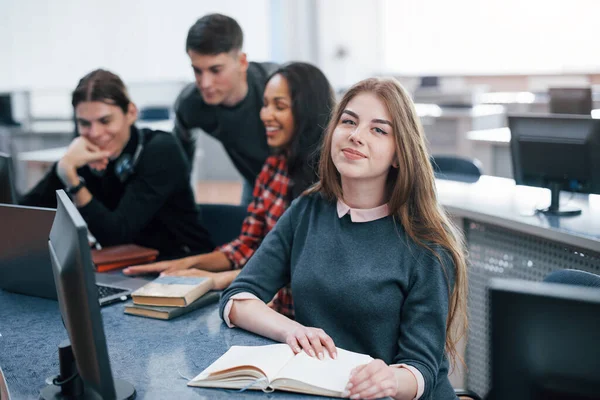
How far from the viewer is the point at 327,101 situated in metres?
2.23

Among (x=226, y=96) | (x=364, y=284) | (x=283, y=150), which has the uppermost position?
(x=226, y=96)

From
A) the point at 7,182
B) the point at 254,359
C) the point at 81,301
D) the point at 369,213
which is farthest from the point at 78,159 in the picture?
the point at 81,301

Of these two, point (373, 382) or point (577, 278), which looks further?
point (577, 278)

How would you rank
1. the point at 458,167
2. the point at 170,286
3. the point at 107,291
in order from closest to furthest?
1. the point at 170,286
2. the point at 107,291
3. the point at 458,167

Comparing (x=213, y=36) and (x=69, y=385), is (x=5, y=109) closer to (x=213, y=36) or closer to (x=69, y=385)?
(x=213, y=36)

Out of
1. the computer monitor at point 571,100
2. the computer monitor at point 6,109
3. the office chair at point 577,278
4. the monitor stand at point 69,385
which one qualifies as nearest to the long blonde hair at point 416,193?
the office chair at point 577,278

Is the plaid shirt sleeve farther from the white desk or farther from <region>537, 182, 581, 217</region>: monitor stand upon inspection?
the white desk

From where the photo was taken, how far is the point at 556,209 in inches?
105

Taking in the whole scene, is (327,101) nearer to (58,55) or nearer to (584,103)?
(584,103)

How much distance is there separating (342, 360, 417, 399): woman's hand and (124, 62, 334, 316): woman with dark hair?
0.92 meters

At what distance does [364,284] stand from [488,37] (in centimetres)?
710

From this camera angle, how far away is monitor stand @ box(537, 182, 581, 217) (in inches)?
104

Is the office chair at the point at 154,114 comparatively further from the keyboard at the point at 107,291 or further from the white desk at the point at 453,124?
the keyboard at the point at 107,291

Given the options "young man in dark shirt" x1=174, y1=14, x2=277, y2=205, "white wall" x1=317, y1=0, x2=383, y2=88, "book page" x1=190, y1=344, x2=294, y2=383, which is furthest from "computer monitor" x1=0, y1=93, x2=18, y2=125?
"book page" x1=190, y1=344, x2=294, y2=383
